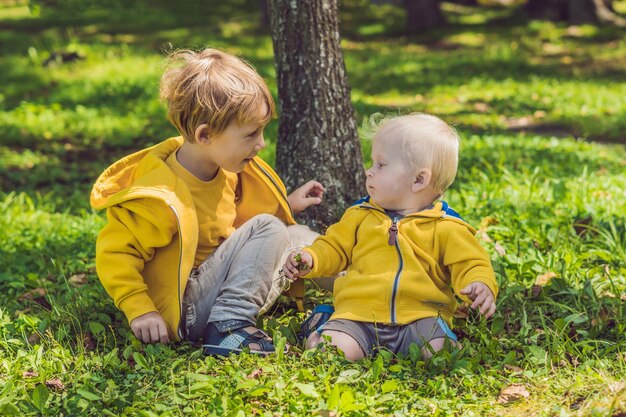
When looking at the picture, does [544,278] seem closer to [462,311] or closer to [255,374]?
[462,311]

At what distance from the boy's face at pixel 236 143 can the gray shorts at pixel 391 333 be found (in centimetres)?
81

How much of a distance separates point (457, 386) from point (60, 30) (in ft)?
47.6

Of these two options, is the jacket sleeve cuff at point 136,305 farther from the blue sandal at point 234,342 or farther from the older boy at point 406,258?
the older boy at point 406,258

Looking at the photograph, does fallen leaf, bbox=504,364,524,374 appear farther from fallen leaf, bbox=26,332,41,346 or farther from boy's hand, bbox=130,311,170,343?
fallen leaf, bbox=26,332,41,346

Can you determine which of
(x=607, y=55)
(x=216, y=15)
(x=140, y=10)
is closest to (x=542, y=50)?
(x=607, y=55)

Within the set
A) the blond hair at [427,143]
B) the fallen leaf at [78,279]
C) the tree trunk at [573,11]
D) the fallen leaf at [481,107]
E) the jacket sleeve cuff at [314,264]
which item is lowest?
the fallen leaf at [481,107]

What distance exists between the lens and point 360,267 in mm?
3273

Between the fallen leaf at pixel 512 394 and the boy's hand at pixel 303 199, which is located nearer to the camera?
the fallen leaf at pixel 512 394

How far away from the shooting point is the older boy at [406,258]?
10.2 feet

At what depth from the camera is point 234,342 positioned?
3.18 metres

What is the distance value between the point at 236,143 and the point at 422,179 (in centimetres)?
81

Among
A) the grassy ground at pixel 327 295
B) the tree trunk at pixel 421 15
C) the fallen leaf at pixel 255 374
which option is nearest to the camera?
the grassy ground at pixel 327 295

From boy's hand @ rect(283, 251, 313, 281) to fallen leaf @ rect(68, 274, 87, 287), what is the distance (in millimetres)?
1424

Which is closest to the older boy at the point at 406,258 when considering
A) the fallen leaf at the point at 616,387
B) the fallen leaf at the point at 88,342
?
the fallen leaf at the point at 616,387
